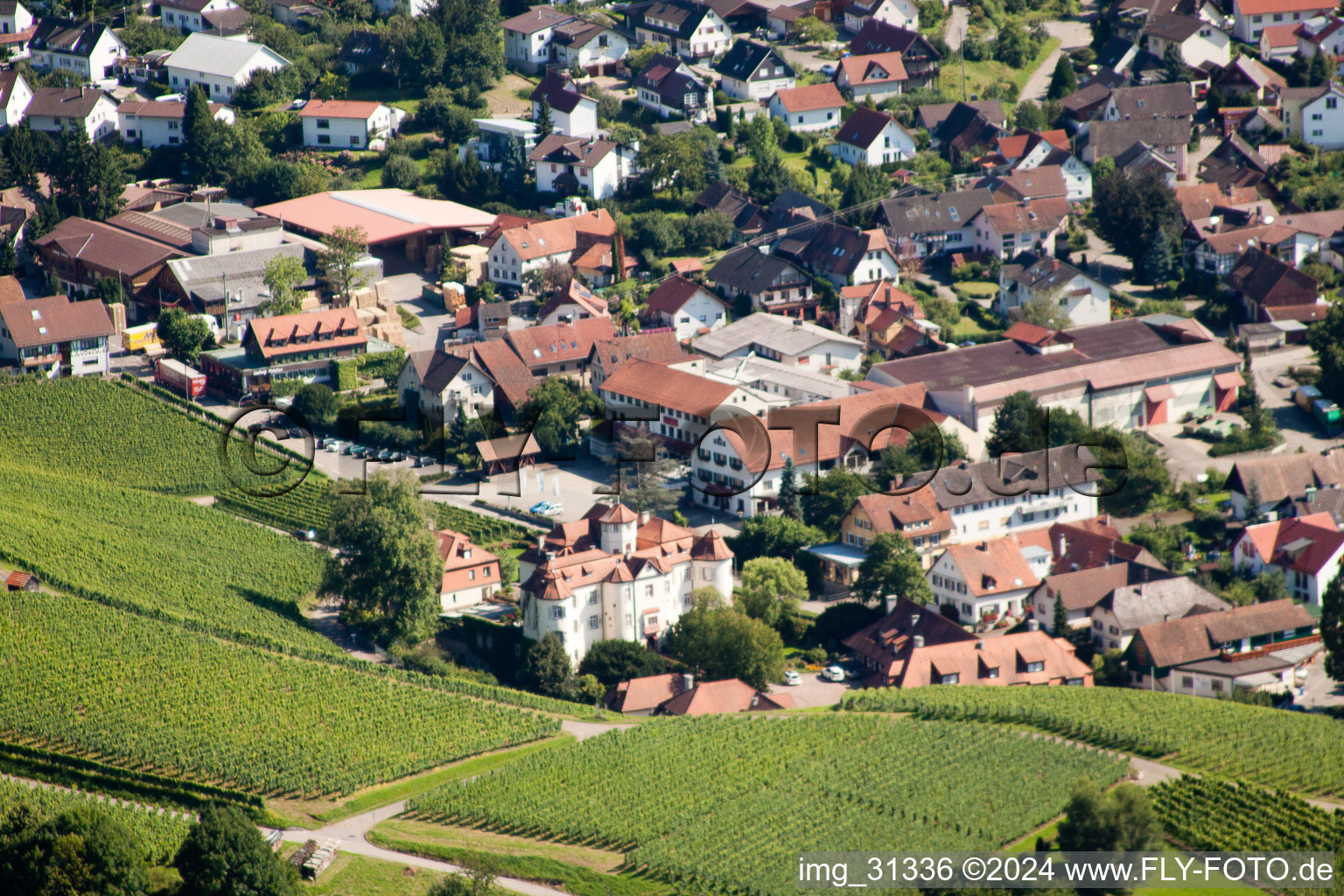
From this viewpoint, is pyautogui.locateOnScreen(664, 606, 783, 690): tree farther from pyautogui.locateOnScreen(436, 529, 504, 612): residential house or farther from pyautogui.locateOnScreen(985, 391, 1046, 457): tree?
pyautogui.locateOnScreen(985, 391, 1046, 457): tree

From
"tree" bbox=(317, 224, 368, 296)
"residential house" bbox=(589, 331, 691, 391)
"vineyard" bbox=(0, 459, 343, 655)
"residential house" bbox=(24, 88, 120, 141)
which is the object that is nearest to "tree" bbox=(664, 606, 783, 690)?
"vineyard" bbox=(0, 459, 343, 655)

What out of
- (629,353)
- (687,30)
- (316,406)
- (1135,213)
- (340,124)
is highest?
(687,30)

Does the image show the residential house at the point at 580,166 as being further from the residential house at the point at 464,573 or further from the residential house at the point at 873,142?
the residential house at the point at 464,573

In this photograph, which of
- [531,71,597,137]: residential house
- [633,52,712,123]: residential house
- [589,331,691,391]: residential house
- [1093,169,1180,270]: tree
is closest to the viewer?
[589,331,691,391]: residential house

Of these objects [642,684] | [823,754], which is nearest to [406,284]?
[642,684]

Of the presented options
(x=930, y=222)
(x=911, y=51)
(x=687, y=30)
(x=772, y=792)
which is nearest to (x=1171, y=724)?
(x=772, y=792)

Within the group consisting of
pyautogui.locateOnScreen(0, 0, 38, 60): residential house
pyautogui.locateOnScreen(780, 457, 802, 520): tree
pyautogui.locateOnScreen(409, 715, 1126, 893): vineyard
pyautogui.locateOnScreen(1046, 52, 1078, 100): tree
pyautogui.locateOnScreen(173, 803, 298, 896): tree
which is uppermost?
pyautogui.locateOnScreen(0, 0, 38, 60): residential house

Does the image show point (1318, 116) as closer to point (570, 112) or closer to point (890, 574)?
point (570, 112)

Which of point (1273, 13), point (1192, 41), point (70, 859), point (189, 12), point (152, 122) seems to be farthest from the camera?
point (189, 12)
